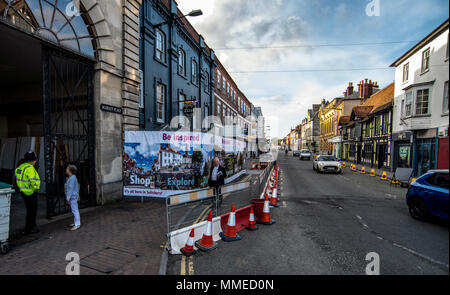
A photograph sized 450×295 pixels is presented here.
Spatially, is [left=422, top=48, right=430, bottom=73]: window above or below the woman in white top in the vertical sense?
above

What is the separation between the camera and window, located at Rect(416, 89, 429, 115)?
7.31 feet

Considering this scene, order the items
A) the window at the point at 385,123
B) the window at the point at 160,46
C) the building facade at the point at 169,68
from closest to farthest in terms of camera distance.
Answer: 1. the building facade at the point at 169,68
2. the window at the point at 160,46
3. the window at the point at 385,123

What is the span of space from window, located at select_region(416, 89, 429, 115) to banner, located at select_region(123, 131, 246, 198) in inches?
300

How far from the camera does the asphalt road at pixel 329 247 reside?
6.41 feet

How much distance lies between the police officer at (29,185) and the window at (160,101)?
25.7 ft

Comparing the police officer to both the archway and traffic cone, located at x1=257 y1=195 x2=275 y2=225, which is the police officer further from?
traffic cone, located at x1=257 y1=195 x2=275 y2=225

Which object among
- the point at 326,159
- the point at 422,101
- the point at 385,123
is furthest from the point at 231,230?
the point at 385,123

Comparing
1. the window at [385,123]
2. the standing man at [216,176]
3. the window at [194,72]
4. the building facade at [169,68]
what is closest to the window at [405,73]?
the standing man at [216,176]

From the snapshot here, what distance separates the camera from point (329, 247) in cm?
478

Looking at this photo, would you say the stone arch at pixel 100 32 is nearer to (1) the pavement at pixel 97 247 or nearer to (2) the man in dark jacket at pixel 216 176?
(2) the man in dark jacket at pixel 216 176

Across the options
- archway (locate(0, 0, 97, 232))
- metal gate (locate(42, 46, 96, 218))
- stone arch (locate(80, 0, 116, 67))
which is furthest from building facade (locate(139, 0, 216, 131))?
archway (locate(0, 0, 97, 232))

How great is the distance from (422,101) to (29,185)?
312 inches

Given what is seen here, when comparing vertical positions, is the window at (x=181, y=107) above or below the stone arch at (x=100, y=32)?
below
